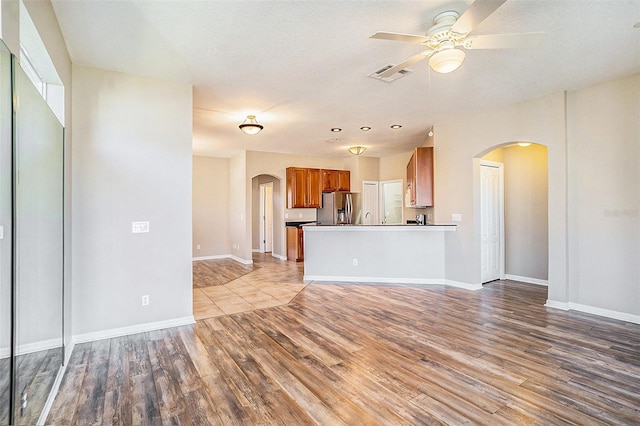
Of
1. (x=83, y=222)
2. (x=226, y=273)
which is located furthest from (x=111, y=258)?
(x=226, y=273)

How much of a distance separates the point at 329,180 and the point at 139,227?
5.84 metres

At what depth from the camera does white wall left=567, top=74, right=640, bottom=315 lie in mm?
3637

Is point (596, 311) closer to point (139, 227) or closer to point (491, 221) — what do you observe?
point (491, 221)

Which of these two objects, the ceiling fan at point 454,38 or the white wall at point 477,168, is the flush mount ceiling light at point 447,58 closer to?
the ceiling fan at point 454,38

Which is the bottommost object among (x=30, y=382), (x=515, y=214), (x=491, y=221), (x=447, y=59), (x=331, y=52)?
(x=30, y=382)

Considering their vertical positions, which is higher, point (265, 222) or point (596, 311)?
point (265, 222)

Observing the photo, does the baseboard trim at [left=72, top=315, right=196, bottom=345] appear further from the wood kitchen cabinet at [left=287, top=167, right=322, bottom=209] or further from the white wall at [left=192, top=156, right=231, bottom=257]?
the white wall at [left=192, top=156, right=231, bottom=257]

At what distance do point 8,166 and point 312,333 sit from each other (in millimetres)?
2751

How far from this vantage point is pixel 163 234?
3.58 metres

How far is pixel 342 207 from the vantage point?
8.84 m

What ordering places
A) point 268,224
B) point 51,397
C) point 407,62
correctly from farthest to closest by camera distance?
point 268,224 < point 407,62 < point 51,397

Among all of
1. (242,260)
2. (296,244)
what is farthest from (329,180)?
(242,260)

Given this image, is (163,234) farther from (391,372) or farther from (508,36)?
(508,36)

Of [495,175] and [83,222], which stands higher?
[495,175]
